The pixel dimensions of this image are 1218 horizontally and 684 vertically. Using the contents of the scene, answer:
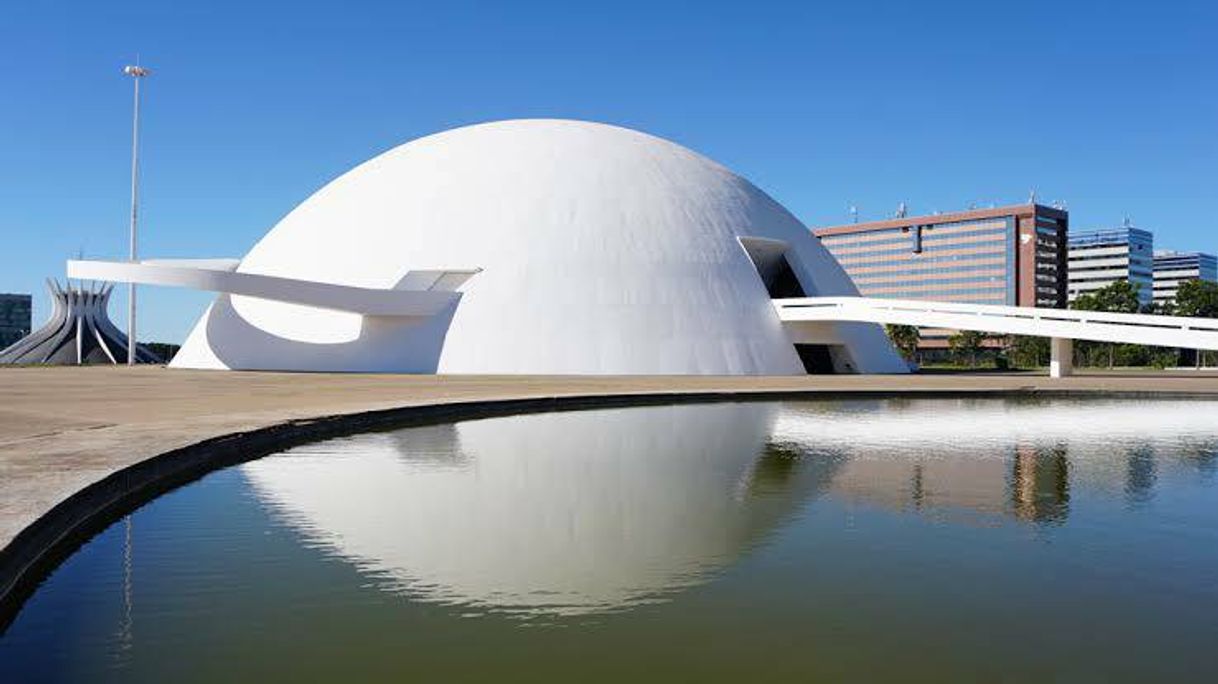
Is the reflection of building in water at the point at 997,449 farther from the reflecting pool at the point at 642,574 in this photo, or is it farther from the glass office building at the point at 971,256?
the glass office building at the point at 971,256

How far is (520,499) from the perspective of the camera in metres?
10.4

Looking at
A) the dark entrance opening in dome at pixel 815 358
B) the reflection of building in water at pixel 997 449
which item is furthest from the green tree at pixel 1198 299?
the reflection of building in water at pixel 997 449

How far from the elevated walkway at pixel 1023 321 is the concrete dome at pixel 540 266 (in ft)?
6.09

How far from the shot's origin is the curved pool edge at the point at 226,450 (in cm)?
715

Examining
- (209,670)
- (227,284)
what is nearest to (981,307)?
(227,284)

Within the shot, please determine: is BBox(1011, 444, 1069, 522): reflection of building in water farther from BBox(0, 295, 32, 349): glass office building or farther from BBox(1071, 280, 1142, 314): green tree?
BBox(0, 295, 32, 349): glass office building

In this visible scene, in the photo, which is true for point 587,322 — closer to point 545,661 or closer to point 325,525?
point 325,525

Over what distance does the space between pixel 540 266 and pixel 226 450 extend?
96.9 ft

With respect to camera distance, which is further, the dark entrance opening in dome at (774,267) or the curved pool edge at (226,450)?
the dark entrance opening in dome at (774,267)

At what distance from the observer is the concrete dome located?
135 feet

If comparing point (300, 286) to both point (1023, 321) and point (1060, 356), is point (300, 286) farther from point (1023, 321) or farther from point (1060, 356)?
point (1060, 356)

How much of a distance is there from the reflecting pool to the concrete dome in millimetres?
27088

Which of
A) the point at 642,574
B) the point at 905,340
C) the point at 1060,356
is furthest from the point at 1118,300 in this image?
the point at 642,574

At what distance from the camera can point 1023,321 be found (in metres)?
41.2
